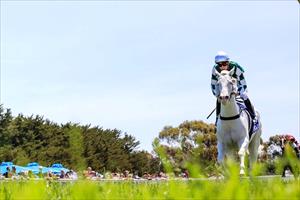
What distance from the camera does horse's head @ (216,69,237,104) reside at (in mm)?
11461

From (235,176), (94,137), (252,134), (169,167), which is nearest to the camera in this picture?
(235,176)

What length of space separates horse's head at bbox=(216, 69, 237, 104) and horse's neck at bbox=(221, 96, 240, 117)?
17 cm

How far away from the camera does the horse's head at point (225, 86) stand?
37.6 feet

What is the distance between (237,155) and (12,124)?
174 feet

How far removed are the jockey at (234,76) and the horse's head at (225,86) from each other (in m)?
0.19

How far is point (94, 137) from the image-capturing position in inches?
2852

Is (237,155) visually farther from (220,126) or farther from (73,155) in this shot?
(73,155)

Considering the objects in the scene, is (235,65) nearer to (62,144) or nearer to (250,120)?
(250,120)

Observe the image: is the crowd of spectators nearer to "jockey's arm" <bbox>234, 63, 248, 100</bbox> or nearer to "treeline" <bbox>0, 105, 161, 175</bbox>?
"jockey's arm" <bbox>234, 63, 248, 100</bbox>

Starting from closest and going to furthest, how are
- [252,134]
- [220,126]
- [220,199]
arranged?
1. [220,199]
2. [220,126]
3. [252,134]

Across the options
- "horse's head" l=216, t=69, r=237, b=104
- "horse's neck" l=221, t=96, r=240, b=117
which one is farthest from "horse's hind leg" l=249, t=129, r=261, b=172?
"horse's head" l=216, t=69, r=237, b=104

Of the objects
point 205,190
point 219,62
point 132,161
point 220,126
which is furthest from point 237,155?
point 132,161

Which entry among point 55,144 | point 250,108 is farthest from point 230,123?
point 55,144

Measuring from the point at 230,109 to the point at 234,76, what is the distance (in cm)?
110
